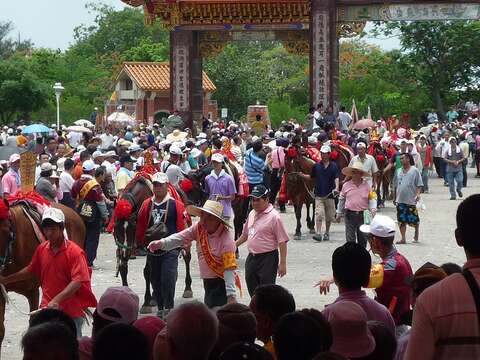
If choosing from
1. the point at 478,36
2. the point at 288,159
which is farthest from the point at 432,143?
the point at 288,159

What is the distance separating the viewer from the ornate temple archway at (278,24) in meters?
38.6

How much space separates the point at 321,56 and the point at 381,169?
32.1 ft

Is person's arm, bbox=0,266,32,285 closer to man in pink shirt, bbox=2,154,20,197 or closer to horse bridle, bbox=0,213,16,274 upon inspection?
horse bridle, bbox=0,213,16,274

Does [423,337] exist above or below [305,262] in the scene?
above

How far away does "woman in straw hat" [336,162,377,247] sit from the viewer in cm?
1872

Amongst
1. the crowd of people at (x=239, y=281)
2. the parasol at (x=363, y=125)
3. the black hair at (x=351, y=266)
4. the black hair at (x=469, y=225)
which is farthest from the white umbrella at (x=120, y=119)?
the black hair at (x=469, y=225)

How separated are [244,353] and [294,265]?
13.9 metres

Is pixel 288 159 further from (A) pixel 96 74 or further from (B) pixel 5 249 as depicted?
(A) pixel 96 74

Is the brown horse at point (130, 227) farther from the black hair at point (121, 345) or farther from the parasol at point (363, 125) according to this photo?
the parasol at point (363, 125)

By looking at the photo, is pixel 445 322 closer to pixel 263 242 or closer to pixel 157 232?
pixel 263 242

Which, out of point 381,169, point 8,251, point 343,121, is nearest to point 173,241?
point 8,251

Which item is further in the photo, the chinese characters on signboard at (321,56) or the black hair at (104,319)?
the chinese characters on signboard at (321,56)

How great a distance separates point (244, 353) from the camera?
5.61 m

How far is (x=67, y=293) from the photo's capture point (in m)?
9.81
